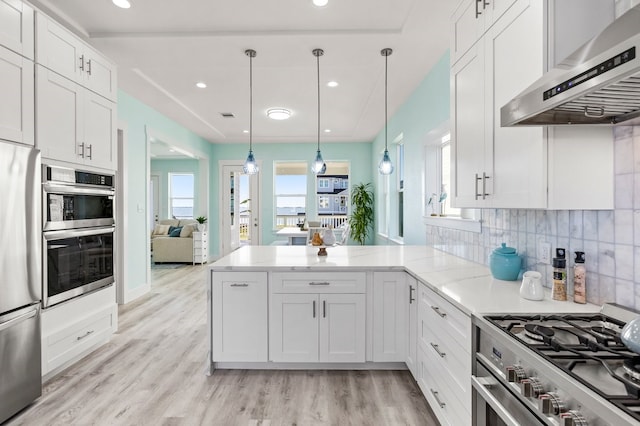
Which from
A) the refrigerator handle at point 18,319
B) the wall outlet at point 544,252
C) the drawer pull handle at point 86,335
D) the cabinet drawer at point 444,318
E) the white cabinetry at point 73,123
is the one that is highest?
the white cabinetry at point 73,123

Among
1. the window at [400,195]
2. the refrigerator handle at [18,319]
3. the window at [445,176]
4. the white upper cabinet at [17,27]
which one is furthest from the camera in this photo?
the window at [400,195]

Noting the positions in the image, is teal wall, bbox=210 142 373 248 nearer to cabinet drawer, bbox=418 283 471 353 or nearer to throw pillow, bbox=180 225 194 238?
throw pillow, bbox=180 225 194 238

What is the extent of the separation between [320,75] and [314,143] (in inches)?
159

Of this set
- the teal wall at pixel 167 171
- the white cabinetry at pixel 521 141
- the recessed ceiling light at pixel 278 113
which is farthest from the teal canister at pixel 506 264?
the teal wall at pixel 167 171

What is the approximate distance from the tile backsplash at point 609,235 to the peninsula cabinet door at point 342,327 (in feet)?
3.77

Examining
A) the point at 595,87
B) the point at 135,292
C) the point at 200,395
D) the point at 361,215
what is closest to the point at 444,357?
the point at 595,87

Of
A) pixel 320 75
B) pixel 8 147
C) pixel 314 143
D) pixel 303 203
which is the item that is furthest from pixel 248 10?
pixel 303 203

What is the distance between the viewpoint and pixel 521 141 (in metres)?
1.51

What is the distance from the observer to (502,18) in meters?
1.64

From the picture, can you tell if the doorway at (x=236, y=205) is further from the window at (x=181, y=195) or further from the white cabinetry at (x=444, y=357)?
the white cabinetry at (x=444, y=357)

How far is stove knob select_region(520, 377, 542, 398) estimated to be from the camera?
3.21 ft

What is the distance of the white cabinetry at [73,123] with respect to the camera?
234 cm

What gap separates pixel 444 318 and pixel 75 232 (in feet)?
8.70

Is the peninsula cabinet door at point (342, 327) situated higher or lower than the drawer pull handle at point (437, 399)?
higher
